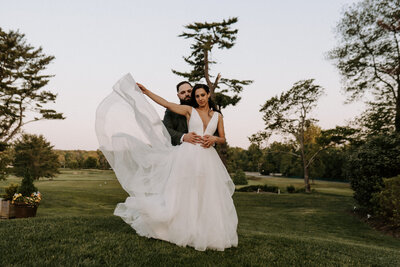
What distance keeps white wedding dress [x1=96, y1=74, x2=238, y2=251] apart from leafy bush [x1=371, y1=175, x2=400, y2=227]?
37.3 feet

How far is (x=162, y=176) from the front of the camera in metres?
4.77

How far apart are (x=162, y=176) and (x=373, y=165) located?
14369mm

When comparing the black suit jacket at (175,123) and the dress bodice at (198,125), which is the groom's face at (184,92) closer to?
the black suit jacket at (175,123)

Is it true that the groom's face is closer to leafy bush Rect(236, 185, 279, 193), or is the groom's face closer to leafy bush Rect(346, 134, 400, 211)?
leafy bush Rect(346, 134, 400, 211)

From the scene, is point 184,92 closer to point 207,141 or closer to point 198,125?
point 198,125

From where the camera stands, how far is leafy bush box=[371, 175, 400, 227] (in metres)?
12.4

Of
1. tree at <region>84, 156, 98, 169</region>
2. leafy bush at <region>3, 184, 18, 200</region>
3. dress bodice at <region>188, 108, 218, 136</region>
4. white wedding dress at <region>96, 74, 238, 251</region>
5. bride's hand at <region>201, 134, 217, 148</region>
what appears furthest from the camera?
tree at <region>84, 156, 98, 169</region>

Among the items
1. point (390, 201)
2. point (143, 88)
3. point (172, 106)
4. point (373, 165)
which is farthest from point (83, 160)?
point (172, 106)

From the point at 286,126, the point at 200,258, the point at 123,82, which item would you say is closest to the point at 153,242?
the point at 200,258

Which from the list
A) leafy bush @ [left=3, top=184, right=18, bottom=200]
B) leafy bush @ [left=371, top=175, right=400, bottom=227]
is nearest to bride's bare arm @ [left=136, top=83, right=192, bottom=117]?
leafy bush @ [left=3, top=184, right=18, bottom=200]

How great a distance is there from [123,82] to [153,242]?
2897 millimetres

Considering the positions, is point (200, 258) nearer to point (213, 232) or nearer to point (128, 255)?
point (213, 232)

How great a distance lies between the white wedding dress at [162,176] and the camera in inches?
173

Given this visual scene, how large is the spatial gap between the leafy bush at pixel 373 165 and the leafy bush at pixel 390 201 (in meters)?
0.45
